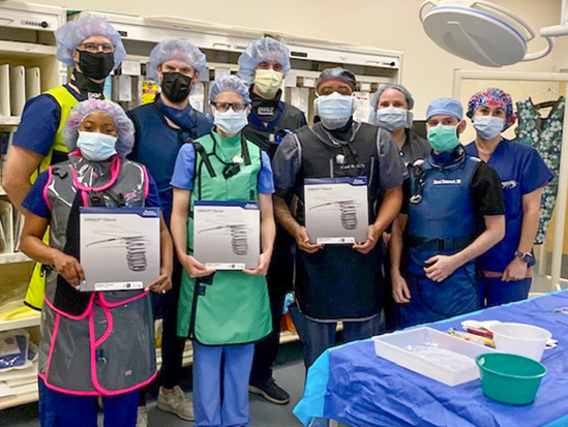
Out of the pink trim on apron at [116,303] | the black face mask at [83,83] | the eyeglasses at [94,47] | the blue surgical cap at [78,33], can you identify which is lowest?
the pink trim on apron at [116,303]

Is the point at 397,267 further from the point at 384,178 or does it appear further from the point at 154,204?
the point at 154,204

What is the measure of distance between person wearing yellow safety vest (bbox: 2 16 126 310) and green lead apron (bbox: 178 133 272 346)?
48 cm

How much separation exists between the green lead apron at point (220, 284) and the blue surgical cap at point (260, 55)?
23.1 inches

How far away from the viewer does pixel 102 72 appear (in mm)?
2213

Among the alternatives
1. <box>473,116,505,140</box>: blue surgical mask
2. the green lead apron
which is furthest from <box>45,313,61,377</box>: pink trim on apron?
<box>473,116,505,140</box>: blue surgical mask

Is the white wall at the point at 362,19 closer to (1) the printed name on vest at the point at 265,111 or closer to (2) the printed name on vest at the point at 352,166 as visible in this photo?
(1) the printed name on vest at the point at 265,111

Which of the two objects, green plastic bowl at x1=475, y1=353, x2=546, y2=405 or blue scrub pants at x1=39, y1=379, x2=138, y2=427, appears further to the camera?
blue scrub pants at x1=39, y1=379, x2=138, y2=427

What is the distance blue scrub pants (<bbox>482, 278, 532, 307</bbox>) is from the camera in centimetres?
260

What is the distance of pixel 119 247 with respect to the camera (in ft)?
6.05

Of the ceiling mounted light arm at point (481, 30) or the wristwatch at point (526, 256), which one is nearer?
the ceiling mounted light arm at point (481, 30)

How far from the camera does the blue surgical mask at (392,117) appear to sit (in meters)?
2.70

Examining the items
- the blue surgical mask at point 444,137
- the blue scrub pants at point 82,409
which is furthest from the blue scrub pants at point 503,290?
the blue scrub pants at point 82,409

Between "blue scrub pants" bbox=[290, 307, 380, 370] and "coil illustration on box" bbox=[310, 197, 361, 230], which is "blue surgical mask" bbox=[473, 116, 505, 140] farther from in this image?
"blue scrub pants" bbox=[290, 307, 380, 370]

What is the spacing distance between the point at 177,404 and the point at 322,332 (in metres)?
0.92
